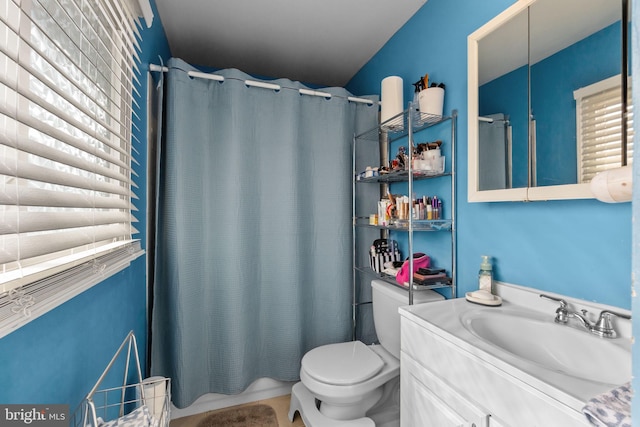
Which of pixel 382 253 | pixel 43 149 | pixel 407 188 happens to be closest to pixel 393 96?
pixel 407 188

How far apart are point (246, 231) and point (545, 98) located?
5.22ft

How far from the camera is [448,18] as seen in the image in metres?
1.49

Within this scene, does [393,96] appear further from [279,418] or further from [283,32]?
[279,418]

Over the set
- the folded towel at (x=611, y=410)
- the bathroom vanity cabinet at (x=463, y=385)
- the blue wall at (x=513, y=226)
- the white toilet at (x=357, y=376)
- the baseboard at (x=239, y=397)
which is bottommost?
the baseboard at (x=239, y=397)

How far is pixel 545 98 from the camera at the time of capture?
1.01m

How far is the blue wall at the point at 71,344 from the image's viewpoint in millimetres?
582

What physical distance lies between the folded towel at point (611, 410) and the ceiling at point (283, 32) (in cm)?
197

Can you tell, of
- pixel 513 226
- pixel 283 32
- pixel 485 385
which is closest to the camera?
pixel 485 385

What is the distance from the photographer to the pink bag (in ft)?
4.81

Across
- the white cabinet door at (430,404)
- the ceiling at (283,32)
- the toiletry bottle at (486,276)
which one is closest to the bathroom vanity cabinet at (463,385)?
the white cabinet door at (430,404)

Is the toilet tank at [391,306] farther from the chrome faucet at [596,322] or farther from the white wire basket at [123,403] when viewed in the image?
the white wire basket at [123,403]

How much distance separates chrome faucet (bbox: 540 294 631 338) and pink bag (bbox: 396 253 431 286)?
2.02ft

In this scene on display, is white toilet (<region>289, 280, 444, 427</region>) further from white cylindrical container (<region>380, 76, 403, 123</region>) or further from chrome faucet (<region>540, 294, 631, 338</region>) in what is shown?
white cylindrical container (<region>380, 76, 403, 123</region>)

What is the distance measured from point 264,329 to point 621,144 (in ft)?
6.11
